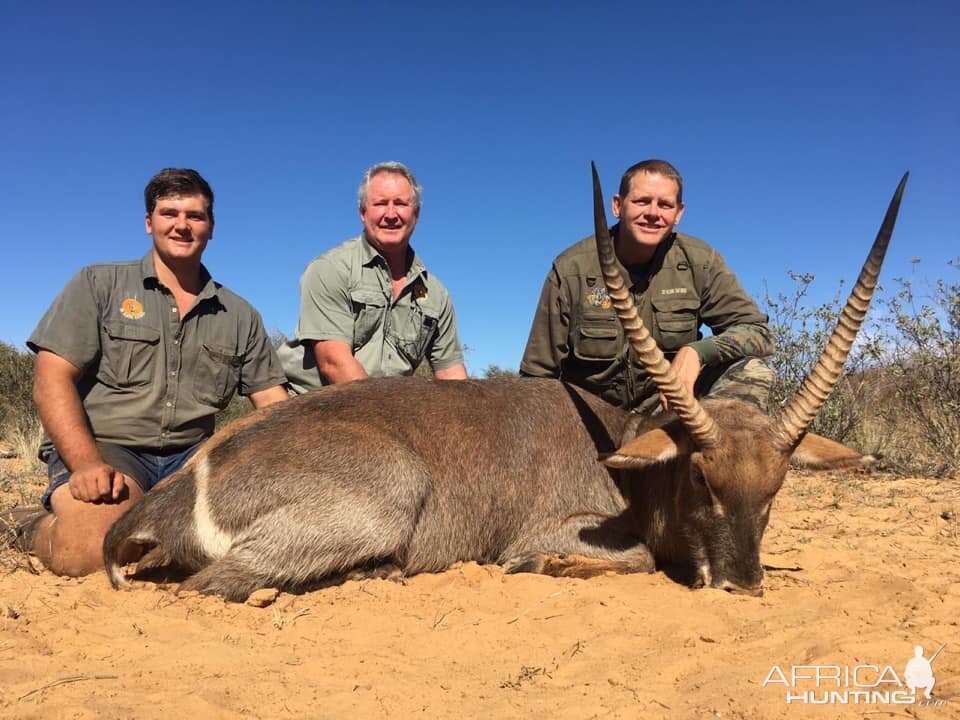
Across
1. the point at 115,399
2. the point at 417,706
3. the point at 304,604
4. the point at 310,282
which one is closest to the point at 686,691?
the point at 417,706

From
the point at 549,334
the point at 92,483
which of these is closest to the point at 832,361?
the point at 549,334

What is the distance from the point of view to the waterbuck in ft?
12.4

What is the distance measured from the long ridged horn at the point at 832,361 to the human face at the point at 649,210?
220 cm

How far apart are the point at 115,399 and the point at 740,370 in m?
4.52

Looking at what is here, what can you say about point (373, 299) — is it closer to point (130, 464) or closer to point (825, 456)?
point (130, 464)

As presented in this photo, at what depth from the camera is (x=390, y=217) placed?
6547 millimetres

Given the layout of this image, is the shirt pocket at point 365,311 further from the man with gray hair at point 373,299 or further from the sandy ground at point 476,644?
the sandy ground at point 476,644

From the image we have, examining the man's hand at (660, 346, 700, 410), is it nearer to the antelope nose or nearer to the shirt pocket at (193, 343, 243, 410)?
the antelope nose

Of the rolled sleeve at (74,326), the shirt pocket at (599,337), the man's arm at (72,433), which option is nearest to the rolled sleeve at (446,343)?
the shirt pocket at (599,337)

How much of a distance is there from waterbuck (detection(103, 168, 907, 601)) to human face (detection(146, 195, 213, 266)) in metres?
1.62

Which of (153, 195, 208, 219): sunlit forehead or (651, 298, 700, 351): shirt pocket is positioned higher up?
(153, 195, 208, 219): sunlit forehead

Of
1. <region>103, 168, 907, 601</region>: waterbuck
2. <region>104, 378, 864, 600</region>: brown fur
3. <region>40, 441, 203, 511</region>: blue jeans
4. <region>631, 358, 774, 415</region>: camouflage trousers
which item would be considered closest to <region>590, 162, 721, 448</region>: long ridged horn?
<region>103, 168, 907, 601</region>: waterbuck

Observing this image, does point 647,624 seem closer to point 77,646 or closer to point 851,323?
point 851,323

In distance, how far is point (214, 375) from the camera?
17.6ft
